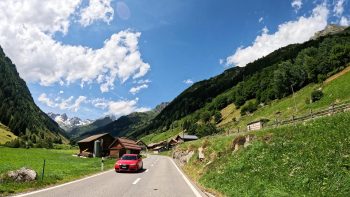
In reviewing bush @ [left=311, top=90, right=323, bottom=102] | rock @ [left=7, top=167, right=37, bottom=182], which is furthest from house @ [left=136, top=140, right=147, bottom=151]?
rock @ [left=7, top=167, right=37, bottom=182]

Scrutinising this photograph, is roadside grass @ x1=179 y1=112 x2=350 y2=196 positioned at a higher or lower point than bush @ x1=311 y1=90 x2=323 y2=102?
lower

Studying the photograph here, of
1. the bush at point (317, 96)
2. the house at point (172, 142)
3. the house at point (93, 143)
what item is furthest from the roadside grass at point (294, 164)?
the house at point (172, 142)

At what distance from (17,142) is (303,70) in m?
103

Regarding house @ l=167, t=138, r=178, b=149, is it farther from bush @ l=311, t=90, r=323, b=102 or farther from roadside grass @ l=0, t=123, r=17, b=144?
bush @ l=311, t=90, r=323, b=102

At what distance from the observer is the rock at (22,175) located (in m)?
16.0

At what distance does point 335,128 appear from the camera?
55.8ft

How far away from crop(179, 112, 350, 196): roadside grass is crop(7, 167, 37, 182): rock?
30.4 ft

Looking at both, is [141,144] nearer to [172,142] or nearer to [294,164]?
[172,142]

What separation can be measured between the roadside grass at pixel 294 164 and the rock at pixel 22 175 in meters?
9.26

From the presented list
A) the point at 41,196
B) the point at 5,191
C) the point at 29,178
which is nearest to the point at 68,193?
the point at 41,196

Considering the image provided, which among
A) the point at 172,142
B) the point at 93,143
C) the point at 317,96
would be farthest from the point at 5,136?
the point at 317,96

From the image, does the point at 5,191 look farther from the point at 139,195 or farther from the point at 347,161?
the point at 347,161

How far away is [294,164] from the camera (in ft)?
46.9

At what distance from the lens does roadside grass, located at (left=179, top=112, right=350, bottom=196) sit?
37.5ft
